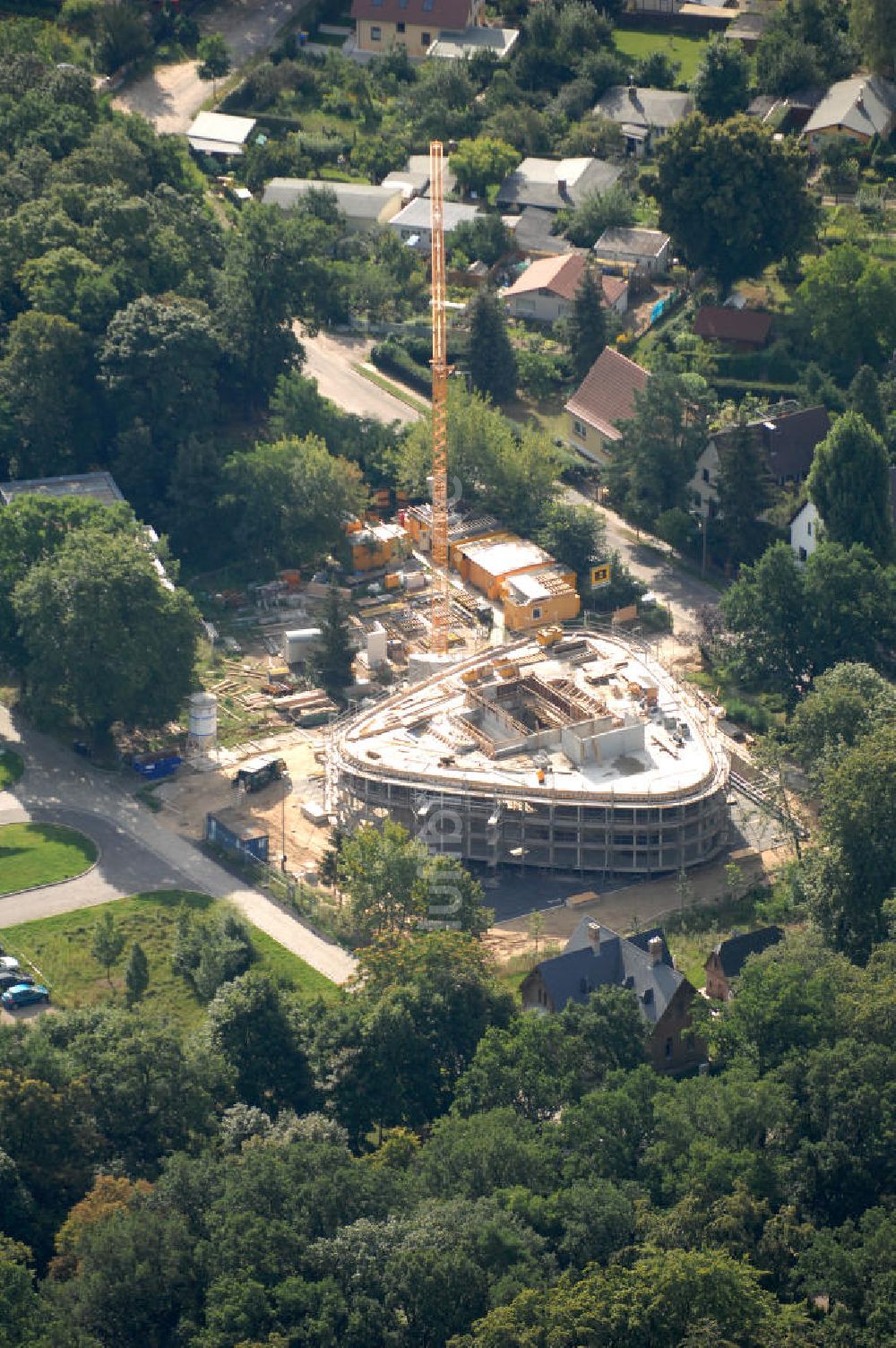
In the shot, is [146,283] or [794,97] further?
[794,97]

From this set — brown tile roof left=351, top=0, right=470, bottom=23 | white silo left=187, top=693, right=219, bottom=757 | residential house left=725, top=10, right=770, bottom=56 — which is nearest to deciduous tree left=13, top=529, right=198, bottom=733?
white silo left=187, top=693, right=219, bottom=757

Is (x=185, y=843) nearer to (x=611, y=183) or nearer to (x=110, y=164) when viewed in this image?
(x=110, y=164)

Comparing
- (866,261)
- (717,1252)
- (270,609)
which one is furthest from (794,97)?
(717,1252)

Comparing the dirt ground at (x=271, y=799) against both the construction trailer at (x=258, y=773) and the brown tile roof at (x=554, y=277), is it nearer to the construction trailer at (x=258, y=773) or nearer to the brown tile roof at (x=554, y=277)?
the construction trailer at (x=258, y=773)

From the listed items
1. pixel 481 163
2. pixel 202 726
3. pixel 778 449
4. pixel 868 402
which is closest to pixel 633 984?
pixel 202 726

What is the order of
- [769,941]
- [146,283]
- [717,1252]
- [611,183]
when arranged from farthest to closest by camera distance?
[611,183], [146,283], [769,941], [717,1252]
